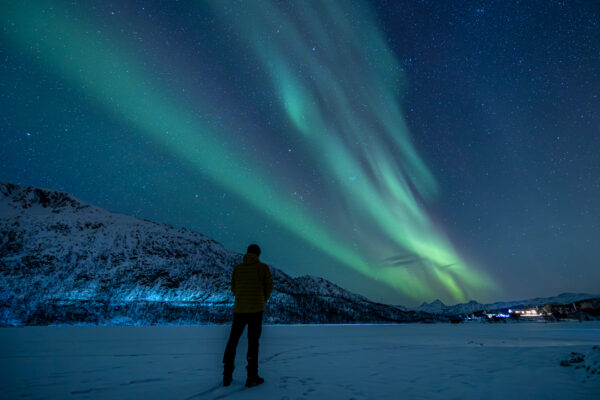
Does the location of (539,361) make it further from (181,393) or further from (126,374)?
(126,374)

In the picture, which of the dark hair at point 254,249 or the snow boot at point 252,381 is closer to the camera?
the snow boot at point 252,381

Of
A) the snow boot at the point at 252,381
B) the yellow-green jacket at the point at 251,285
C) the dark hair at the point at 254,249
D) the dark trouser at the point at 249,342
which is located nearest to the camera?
the snow boot at the point at 252,381

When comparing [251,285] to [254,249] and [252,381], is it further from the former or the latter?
[252,381]

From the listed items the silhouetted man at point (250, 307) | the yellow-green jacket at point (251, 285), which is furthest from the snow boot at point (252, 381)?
the yellow-green jacket at point (251, 285)

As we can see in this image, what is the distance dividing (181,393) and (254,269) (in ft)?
8.16

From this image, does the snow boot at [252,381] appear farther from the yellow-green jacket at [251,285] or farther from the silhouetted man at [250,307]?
the yellow-green jacket at [251,285]

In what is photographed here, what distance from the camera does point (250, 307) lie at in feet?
20.6

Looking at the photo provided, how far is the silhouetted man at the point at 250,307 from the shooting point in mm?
6094

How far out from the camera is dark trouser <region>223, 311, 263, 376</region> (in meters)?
6.09

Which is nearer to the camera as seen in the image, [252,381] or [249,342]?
[252,381]

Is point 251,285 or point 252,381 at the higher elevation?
point 251,285

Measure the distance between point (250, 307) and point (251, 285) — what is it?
433 mm

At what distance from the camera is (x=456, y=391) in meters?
5.43

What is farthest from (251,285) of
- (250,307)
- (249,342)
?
(249,342)
